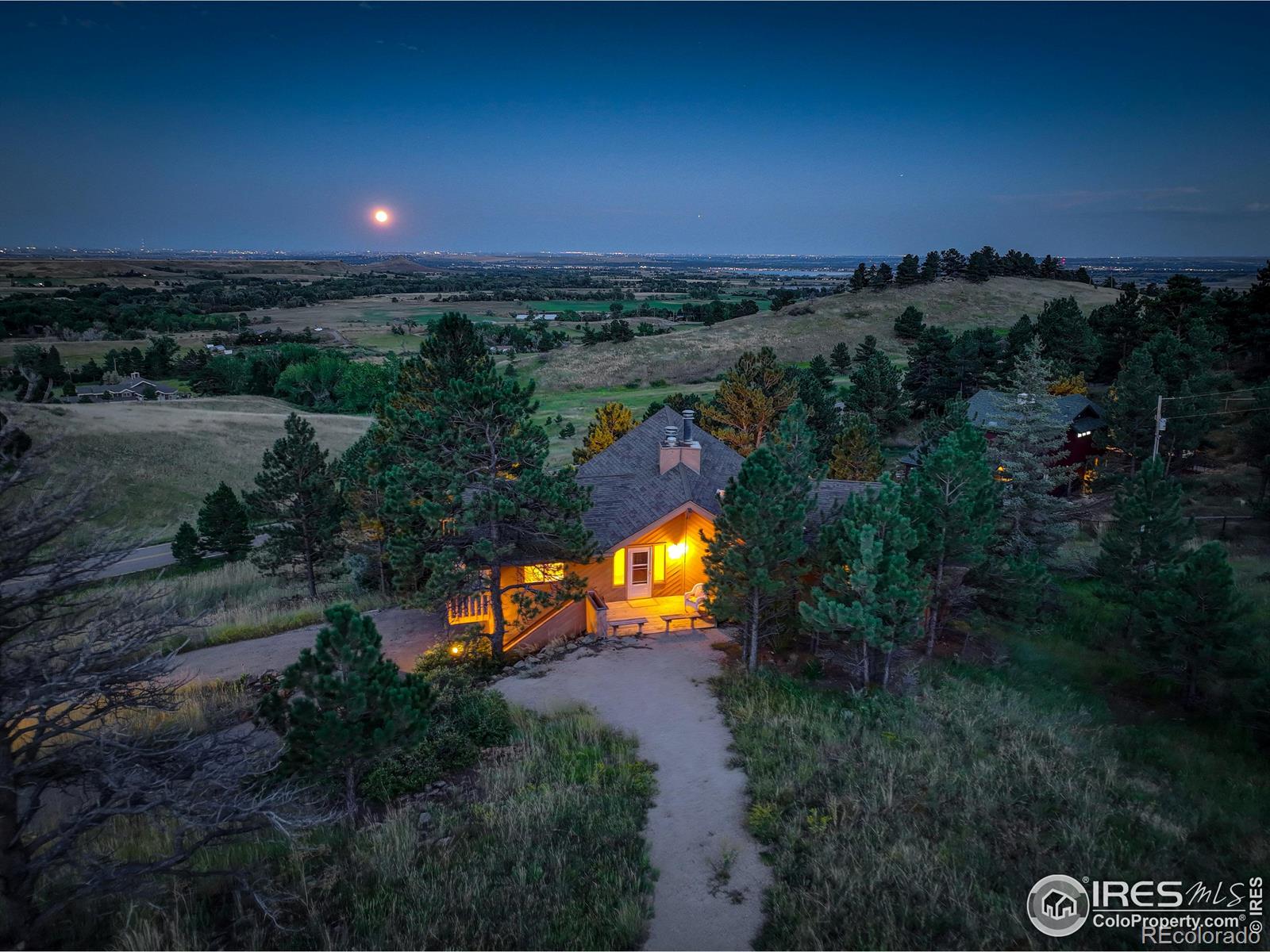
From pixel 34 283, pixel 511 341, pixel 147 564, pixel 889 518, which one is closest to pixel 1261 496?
pixel 889 518

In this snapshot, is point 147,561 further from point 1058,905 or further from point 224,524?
point 1058,905

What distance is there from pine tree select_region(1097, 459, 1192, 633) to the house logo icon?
11.9m

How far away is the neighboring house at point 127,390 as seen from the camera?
237ft

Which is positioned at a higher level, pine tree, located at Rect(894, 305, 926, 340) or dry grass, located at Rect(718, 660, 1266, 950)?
pine tree, located at Rect(894, 305, 926, 340)

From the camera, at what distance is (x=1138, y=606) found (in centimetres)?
1667

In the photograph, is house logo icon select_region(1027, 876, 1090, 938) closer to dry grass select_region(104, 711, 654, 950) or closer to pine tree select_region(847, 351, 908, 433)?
dry grass select_region(104, 711, 654, 950)

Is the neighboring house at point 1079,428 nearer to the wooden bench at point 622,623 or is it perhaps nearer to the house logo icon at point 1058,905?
the wooden bench at point 622,623

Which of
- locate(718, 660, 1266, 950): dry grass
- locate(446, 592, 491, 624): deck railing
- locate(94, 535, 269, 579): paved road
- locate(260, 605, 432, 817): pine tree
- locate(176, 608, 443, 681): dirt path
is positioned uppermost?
locate(260, 605, 432, 817): pine tree

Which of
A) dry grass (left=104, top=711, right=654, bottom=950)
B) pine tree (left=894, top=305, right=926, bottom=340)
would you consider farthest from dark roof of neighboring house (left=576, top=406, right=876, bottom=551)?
pine tree (left=894, top=305, right=926, bottom=340)

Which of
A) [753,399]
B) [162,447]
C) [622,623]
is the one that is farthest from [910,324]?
[162,447]

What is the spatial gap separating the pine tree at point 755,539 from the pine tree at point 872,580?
1.03m

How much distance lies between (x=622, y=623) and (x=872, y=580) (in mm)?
8721

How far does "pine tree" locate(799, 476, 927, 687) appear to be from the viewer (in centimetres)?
1363

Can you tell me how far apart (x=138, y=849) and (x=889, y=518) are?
47.6 feet
